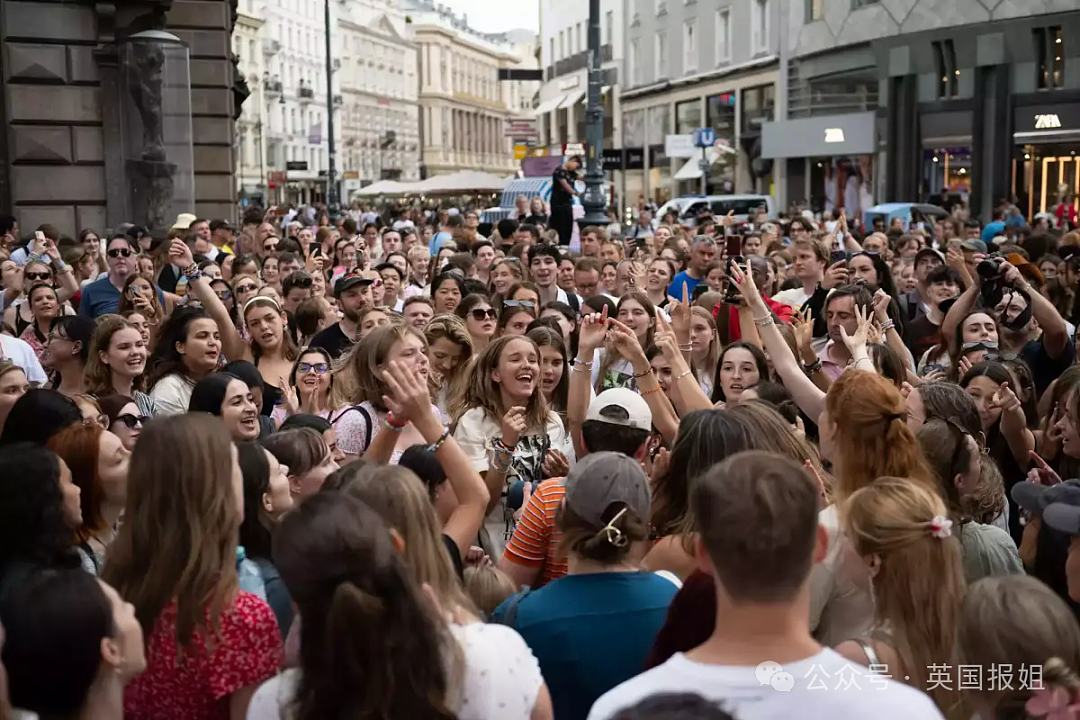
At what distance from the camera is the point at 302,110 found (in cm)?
10438

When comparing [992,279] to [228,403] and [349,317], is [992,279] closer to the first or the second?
[349,317]

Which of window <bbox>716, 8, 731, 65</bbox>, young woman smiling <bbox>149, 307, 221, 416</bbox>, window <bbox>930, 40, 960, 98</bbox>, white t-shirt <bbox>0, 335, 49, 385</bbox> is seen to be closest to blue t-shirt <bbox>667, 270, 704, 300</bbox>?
young woman smiling <bbox>149, 307, 221, 416</bbox>

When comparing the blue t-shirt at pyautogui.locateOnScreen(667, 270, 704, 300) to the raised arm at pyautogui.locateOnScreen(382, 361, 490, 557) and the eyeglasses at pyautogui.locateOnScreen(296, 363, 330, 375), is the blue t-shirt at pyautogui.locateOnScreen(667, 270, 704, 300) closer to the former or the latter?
the eyeglasses at pyautogui.locateOnScreen(296, 363, 330, 375)

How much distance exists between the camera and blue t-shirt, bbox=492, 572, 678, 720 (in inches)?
151

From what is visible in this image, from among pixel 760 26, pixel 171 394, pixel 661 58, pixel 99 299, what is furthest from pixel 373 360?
pixel 661 58

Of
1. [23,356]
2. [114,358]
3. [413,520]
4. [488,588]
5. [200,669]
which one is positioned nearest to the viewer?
[200,669]

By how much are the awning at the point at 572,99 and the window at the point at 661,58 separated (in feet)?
34.5

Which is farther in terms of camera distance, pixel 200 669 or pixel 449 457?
pixel 449 457

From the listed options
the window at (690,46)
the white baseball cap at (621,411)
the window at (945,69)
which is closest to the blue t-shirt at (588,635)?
the white baseball cap at (621,411)

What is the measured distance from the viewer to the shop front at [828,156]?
4041 cm

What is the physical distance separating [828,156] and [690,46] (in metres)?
13.0

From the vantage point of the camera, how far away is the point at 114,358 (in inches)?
304

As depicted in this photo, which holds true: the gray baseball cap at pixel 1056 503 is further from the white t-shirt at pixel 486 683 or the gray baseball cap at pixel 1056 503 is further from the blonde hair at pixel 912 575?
the white t-shirt at pixel 486 683

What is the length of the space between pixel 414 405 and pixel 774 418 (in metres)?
1.35
